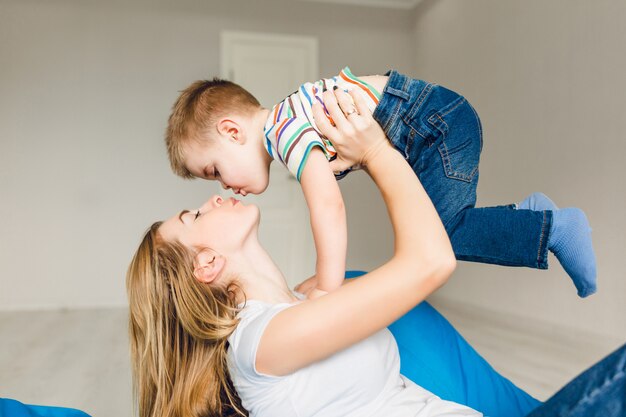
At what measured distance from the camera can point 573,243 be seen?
1384 mm

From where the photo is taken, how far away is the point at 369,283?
1.00 meters

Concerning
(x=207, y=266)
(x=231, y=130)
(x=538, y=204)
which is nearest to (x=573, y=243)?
(x=538, y=204)

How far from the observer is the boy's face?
171 cm

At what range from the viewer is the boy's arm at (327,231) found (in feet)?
4.21

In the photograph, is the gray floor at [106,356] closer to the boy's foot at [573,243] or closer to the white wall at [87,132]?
the white wall at [87,132]

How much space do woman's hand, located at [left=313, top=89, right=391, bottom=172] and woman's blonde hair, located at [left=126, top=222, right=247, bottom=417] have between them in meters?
0.43

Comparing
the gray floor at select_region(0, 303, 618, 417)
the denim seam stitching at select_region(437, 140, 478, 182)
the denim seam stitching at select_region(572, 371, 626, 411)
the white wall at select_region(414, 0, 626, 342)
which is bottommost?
the gray floor at select_region(0, 303, 618, 417)

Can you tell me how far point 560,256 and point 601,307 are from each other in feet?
10.0

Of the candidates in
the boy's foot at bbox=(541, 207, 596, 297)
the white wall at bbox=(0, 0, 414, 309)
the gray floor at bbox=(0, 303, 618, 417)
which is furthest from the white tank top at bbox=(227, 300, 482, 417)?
the white wall at bbox=(0, 0, 414, 309)

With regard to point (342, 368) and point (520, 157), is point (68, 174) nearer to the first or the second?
point (520, 157)

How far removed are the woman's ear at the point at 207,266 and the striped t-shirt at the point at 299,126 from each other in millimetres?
287

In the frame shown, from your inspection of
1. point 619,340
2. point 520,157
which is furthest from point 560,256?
point 520,157

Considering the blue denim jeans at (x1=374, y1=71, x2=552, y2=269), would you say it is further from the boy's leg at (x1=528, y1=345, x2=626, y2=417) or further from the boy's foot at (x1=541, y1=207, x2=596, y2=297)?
the boy's leg at (x1=528, y1=345, x2=626, y2=417)

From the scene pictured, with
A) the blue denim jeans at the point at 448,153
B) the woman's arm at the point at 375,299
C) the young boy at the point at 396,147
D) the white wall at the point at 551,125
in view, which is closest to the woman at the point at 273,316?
the woman's arm at the point at 375,299
